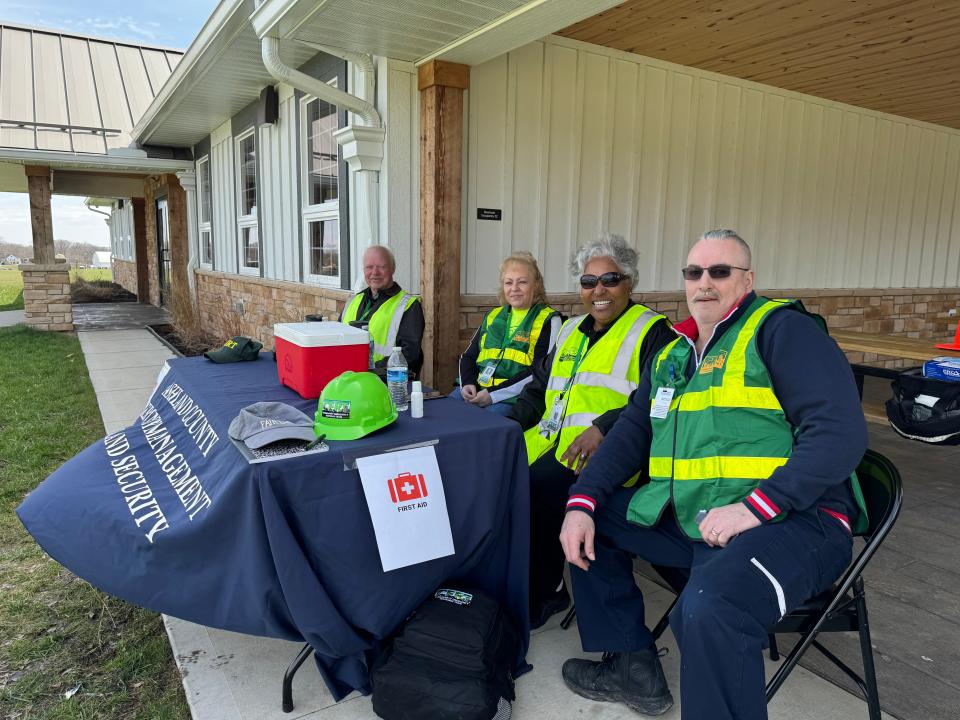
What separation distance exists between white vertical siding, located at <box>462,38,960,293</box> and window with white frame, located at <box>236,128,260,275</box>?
147 inches

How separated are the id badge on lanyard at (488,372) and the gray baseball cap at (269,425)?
127 cm

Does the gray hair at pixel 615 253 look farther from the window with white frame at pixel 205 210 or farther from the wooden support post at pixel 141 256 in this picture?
the wooden support post at pixel 141 256

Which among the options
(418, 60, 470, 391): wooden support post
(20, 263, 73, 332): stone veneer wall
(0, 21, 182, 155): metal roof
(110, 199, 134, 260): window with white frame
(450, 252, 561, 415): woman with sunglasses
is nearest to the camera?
(450, 252, 561, 415): woman with sunglasses

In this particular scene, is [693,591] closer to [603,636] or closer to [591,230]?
[603,636]

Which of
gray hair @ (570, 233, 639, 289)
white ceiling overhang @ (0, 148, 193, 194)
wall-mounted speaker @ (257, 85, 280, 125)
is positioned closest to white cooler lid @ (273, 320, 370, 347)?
gray hair @ (570, 233, 639, 289)

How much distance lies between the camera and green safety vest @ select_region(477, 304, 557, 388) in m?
3.20

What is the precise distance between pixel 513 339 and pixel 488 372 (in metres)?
0.20

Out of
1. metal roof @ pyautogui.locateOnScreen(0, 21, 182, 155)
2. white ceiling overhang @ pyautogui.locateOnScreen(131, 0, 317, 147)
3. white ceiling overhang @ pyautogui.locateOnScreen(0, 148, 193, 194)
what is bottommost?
white ceiling overhang @ pyautogui.locateOnScreen(0, 148, 193, 194)

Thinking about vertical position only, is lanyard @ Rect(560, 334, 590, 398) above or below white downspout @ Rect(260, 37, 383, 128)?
below

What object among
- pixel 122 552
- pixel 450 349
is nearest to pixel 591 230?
pixel 450 349

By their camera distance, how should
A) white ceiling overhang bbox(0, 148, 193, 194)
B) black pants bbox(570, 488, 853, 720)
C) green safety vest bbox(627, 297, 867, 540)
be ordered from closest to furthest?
1. black pants bbox(570, 488, 853, 720)
2. green safety vest bbox(627, 297, 867, 540)
3. white ceiling overhang bbox(0, 148, 193, 194)

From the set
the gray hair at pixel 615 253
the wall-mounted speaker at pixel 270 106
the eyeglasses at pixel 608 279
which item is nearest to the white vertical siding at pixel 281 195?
the wall-mounted speaker at pixel 270 106

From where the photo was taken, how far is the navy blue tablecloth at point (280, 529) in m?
1.86

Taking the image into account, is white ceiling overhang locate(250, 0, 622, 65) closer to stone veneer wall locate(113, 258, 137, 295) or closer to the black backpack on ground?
the black backpack on ground
